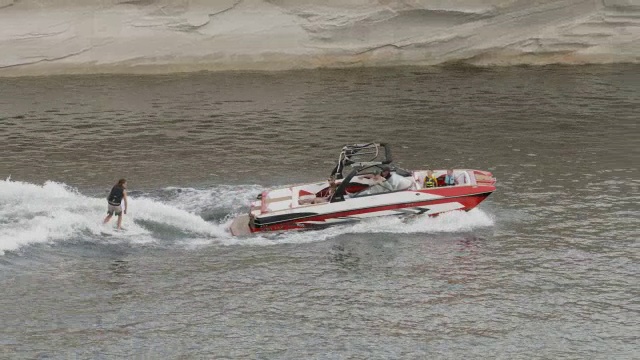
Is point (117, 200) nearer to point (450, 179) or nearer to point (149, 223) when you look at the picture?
point (149, 223)

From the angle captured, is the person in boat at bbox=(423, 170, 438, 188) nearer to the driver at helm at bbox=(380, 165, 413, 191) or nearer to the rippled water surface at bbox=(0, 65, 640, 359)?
the driver at helm at bbox=(380, 165, 413, 191)

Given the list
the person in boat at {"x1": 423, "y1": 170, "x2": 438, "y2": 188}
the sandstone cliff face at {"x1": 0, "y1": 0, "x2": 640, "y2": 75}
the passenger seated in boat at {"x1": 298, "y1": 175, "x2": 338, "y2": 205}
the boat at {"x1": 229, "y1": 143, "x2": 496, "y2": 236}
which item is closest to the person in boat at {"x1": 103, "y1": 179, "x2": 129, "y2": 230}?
the boat at {"x1": 229, "y1": 143, "x2": 496, "y2": 236}

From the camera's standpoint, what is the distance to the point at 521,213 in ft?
90.7

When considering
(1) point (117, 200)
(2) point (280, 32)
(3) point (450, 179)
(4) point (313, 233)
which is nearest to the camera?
(1) point (117, 200)

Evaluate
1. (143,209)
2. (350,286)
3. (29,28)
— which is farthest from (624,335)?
(29,28)

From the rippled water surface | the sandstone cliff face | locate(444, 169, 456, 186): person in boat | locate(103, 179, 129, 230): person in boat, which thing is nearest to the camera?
the rippled water surface

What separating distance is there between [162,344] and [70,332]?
6.80ft

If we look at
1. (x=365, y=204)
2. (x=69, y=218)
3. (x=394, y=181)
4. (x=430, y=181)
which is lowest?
(x=365, y=204)

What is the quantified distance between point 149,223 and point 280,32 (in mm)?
21322

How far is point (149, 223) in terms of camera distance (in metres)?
27.7

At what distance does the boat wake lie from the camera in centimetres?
2642

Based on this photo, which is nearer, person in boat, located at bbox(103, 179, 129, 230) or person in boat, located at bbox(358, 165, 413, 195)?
person in boat, located at bbox(103, 179, 129, 230)

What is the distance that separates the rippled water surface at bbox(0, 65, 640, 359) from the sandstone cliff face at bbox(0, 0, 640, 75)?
130 inches

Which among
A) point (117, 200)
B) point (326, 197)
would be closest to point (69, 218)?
point (117, 200)
